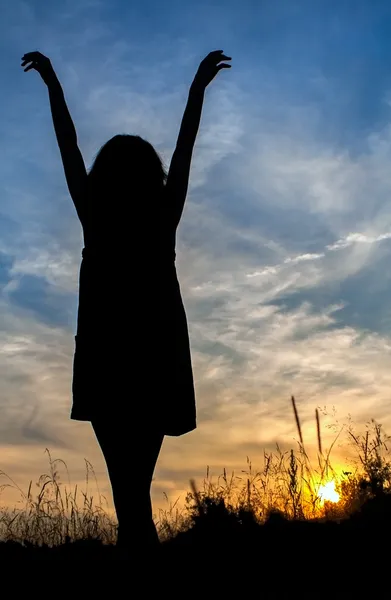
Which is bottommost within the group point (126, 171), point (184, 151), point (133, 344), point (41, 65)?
point (133, 344)

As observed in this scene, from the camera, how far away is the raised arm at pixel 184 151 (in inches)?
143

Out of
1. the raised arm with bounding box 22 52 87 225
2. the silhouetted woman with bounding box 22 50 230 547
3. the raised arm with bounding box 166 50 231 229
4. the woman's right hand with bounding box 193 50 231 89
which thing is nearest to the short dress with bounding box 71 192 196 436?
the silhouetted woman with bounding box 22 50 230 547

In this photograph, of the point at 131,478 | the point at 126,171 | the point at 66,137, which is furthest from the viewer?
the point at 66,137

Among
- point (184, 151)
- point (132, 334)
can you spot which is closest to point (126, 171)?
point (184, 151)

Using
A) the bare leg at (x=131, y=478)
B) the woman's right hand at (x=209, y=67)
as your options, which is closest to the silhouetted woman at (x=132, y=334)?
the bare leg at (x=131, y=478)

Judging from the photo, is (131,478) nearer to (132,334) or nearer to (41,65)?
(132,334)

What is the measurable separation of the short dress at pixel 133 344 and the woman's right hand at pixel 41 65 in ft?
→ 4.49

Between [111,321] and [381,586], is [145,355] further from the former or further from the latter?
[381,586]

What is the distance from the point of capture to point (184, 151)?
3713mm

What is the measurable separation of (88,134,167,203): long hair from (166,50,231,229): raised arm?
0.10 metres

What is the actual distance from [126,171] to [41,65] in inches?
45.8

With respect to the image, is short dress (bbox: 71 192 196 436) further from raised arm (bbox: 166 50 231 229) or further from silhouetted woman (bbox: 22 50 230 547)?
raised arm (bbox: 166 50 231 229)

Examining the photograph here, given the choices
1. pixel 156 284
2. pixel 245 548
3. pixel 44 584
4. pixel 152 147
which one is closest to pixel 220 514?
pixel 245 548

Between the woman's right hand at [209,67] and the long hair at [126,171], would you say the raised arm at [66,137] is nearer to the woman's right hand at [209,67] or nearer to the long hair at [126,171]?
the long hair at [126,171]
